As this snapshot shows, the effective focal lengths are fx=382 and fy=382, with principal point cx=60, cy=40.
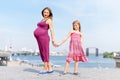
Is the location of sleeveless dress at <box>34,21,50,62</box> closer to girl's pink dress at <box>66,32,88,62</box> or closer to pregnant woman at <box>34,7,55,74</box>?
pregnant woman at <box>34,7,55,74</box>

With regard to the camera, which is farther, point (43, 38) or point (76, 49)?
point (76, 49)

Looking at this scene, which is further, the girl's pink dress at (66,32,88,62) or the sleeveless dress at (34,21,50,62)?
the girl's pink dress at (66,32,88,62)

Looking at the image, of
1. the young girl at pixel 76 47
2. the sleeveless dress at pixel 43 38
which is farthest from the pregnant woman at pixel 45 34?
the young girl at pixel 76 47

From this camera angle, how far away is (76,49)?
38.5ft

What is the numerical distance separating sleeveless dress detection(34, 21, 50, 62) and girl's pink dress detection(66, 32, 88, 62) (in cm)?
71

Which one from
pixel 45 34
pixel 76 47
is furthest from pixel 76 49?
pixel 45 34

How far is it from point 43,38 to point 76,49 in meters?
1.08

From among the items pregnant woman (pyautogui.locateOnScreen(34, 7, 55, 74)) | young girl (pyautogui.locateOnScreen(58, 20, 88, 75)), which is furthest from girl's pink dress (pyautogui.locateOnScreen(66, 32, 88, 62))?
pregnant woman (pyautogui.locateOnScreen(34, 7, 55, 74))

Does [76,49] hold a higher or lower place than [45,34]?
lower

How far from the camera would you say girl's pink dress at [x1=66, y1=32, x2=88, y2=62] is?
11.7 m

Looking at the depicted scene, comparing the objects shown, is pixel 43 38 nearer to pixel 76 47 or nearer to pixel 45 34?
pixel 45 34

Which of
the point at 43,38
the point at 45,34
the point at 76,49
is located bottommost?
the point at 76,49

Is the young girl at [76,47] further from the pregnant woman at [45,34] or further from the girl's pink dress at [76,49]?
the pregnant woman at [45,34]

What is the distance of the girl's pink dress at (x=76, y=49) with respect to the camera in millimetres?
11688
